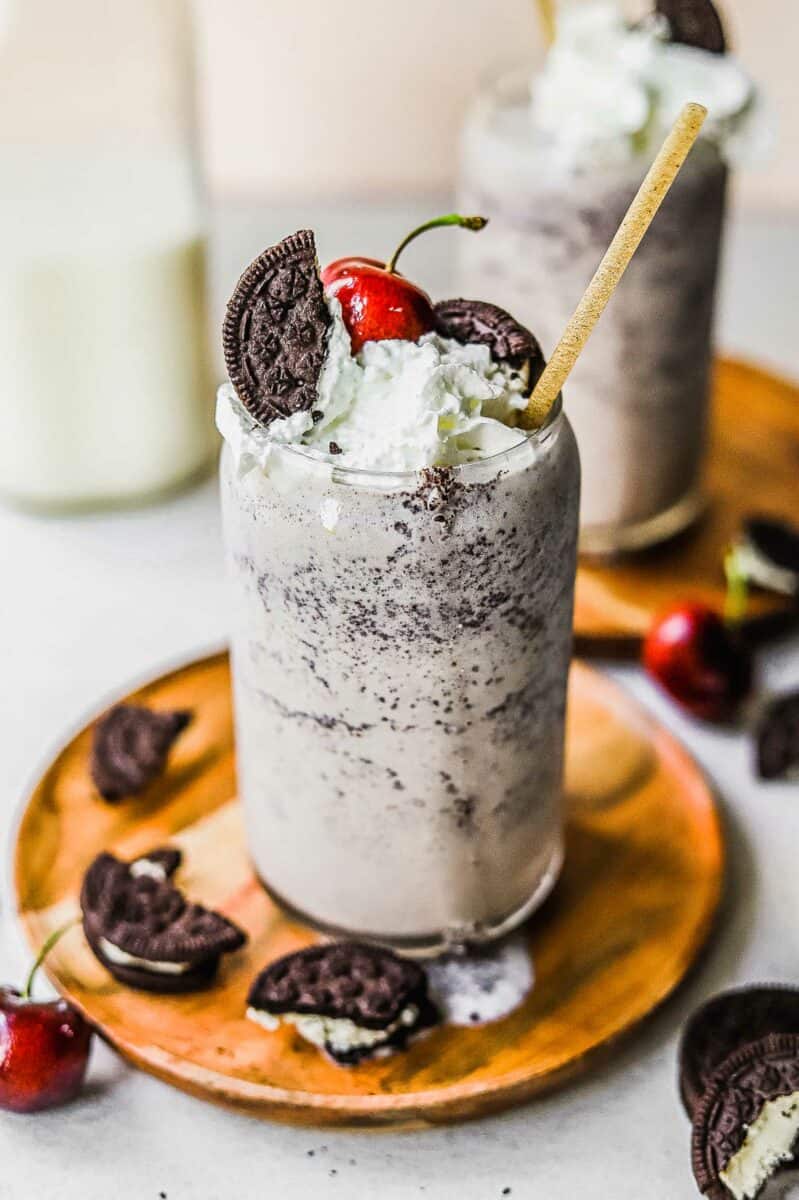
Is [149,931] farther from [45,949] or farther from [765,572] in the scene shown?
[765,572]

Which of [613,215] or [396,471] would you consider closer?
[396,471]

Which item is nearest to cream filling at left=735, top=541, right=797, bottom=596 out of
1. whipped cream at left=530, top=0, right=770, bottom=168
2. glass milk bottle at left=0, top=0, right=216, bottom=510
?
whipped cream at left=530, top=0, right=770, bottom=168

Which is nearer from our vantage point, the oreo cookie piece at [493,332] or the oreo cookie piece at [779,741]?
the oreo cookie piece at [493,332]

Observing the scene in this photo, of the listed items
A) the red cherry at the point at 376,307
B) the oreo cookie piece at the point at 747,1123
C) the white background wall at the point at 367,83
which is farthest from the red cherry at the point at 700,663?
the white background wall at the point at 367,83

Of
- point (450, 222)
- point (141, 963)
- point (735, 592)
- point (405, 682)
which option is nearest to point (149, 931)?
point (141, 963)

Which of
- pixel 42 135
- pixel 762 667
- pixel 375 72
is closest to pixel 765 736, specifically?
pixel 762 667

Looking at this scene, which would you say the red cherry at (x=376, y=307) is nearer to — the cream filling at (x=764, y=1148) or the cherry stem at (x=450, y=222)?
the cherry stem at (x=450, y=222)

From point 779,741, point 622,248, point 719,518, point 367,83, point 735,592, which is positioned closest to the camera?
point 622,248
